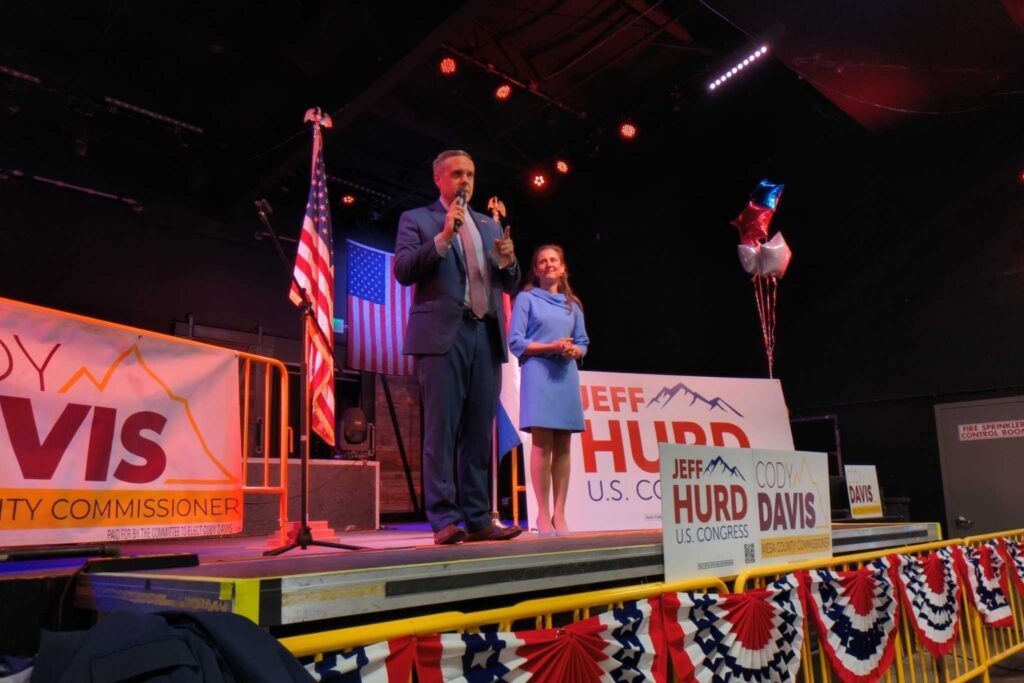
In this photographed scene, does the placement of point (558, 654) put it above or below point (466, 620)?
below

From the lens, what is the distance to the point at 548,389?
357 centimetres

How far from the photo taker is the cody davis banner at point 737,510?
2.63 meters

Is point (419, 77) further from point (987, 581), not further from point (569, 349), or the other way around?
point (987, 581)

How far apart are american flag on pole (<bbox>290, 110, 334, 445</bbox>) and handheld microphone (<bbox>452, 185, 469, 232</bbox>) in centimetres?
142

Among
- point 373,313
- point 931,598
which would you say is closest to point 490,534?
point 931,598

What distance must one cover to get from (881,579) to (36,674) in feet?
10.7

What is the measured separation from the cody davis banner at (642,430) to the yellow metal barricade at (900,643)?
1.32m

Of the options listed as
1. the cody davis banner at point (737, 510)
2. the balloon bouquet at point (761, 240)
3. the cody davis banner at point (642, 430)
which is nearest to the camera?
the cody davis banner at point (737, 510)

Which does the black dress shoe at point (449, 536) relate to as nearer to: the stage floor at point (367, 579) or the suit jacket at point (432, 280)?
the stage floor at point (367, 579)

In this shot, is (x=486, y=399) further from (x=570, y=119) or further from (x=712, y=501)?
(x=570, y=119)

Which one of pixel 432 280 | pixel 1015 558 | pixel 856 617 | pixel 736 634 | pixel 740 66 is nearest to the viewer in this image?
pixel 736 634

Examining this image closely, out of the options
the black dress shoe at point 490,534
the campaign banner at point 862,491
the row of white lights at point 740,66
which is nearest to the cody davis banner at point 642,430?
the campaign banner at point 862,491

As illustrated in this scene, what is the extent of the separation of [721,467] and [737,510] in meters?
0.21

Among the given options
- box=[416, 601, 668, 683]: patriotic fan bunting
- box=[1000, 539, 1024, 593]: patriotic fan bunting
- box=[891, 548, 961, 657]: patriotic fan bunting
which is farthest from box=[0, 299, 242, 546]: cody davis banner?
box=[1000, 539, 1024, 593]: patriotic fan bunting
